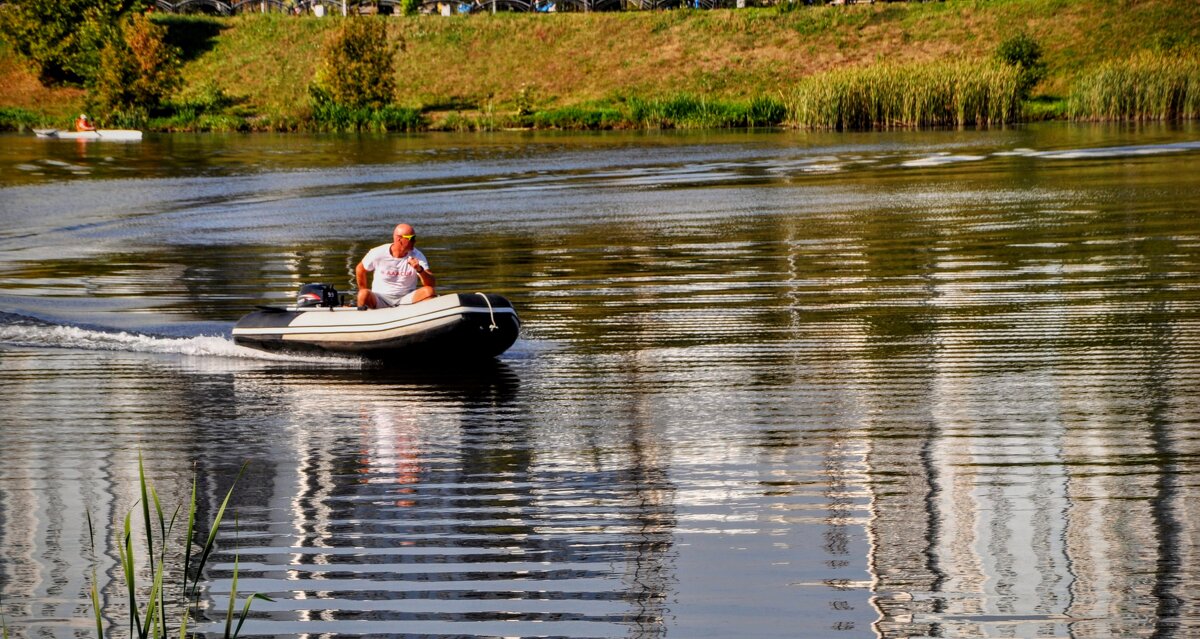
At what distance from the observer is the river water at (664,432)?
7.34 metres

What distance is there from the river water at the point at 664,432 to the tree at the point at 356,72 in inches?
1677

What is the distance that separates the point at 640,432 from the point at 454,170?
1236 inches

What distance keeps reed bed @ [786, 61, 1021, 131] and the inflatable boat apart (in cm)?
4114

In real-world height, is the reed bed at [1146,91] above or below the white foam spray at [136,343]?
above

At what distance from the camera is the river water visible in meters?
7.34

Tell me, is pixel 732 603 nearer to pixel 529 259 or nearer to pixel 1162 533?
pixel 1162 533

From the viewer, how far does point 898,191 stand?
100 ft

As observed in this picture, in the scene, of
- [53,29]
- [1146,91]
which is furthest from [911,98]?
[53,29]

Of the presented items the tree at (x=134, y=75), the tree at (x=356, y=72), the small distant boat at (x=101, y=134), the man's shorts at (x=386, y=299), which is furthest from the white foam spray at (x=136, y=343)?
the tree at (x=134, y=75)

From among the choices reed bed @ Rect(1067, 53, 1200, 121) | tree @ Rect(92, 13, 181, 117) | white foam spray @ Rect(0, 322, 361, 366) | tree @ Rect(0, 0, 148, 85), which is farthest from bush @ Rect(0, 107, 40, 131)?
white foam spray @ Rect(0, 322, 361, 366)

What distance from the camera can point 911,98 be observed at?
175ft

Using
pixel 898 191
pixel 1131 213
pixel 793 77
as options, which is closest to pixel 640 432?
pixel 1131 213

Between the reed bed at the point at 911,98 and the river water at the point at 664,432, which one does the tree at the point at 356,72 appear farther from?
the river water at the point at 664,432

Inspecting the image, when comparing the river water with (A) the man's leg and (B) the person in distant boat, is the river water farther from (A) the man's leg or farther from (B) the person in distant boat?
(B) the person in distant boat
